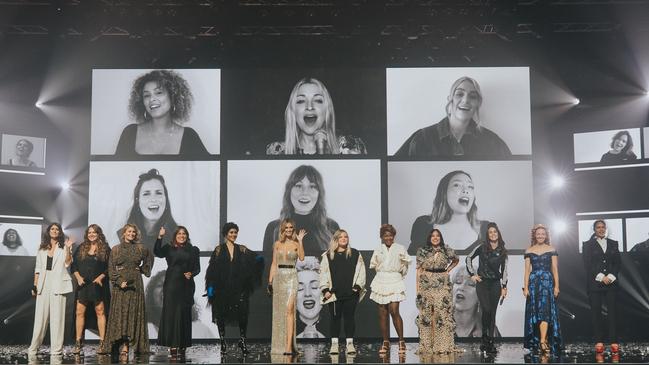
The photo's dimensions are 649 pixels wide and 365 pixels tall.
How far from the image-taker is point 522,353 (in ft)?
35.8

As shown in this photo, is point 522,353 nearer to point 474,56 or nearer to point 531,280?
point 531,280

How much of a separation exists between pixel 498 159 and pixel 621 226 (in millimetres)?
2219

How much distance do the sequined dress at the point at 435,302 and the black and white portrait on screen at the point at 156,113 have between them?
465cm

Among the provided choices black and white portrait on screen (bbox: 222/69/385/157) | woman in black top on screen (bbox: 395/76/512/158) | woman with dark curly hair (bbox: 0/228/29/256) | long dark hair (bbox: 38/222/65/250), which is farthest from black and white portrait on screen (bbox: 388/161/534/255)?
woman with dark curly hair (bbox: 0/228/29/256)

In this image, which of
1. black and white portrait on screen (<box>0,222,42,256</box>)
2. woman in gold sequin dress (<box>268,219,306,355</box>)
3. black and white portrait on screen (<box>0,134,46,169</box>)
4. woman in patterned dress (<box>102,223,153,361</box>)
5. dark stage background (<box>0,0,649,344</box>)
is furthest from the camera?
black and white portrait on screen (<box>0,134,46,169</box>)

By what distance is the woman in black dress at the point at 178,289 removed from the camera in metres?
10.7

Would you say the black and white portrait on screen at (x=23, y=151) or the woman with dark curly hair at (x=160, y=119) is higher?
the woman with dark curly hair at (x=160, y=119)

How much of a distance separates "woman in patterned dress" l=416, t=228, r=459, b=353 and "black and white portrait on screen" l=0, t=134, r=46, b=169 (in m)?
6.74

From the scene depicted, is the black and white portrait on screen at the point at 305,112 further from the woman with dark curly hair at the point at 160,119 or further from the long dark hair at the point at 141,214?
the long dark hair at the point at 141,214

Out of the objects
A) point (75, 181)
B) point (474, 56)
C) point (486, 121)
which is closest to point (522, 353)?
point (486, 121)

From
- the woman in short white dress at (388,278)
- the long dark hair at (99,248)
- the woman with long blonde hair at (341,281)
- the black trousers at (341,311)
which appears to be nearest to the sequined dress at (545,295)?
A: the woman in short white dress at (388,278)

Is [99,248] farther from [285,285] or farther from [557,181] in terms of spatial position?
[557,181]

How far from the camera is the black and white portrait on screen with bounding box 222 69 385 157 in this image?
1409cm

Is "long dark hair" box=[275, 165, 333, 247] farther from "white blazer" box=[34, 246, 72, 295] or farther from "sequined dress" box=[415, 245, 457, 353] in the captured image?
"white blazer" box=[34, 246, 72, 295]
